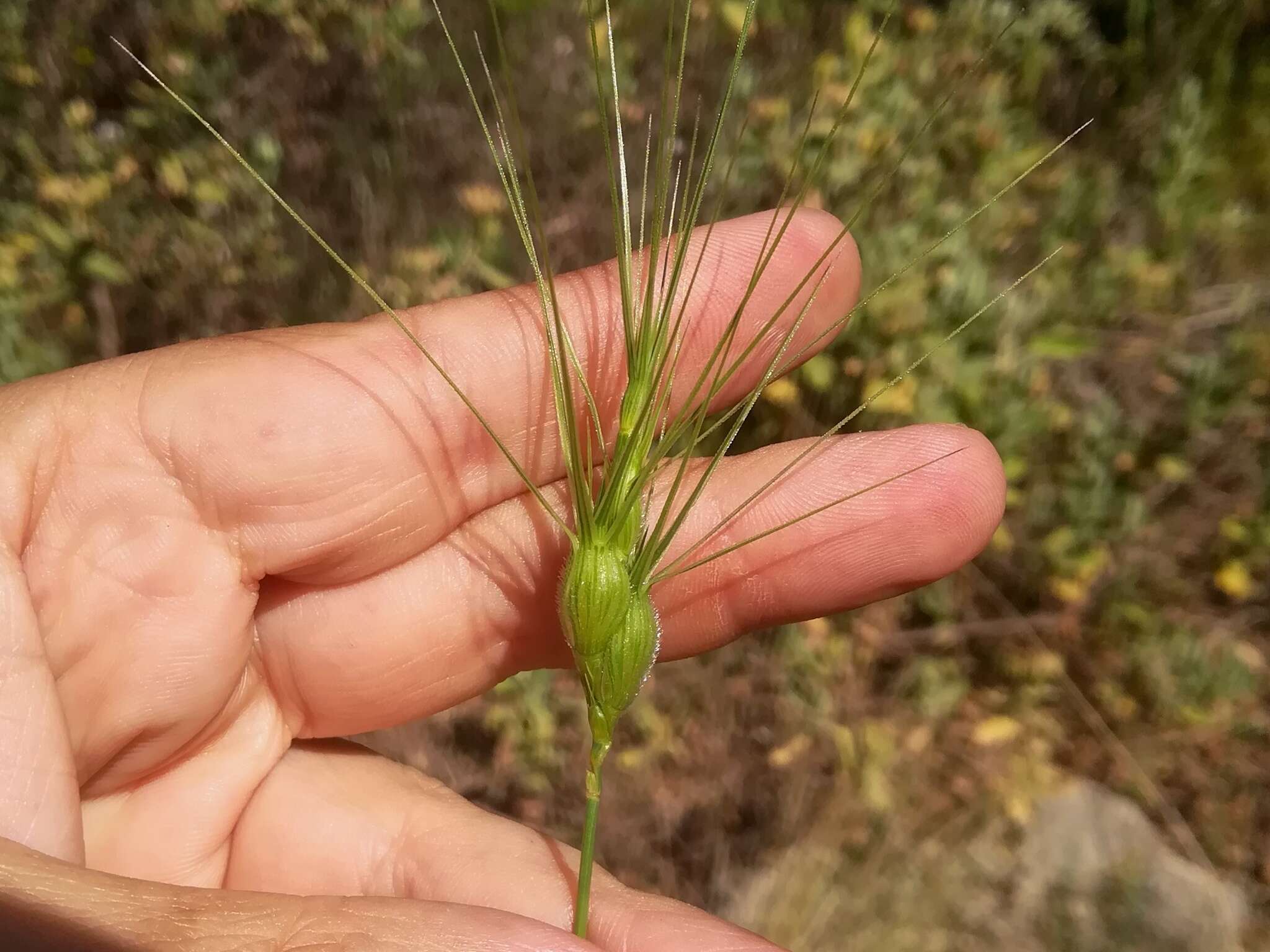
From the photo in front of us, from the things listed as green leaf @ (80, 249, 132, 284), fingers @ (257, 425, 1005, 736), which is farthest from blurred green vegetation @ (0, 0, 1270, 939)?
fingers @ (257, 425, 1005, 736)

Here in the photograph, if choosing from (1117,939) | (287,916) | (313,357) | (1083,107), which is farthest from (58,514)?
(1083,107)

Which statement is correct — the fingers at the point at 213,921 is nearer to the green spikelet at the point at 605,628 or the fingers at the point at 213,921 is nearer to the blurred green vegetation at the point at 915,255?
the green spikelet at the point at 605,628

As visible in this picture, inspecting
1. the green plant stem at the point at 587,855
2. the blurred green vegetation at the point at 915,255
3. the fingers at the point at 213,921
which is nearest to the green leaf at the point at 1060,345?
the blurred green vegetation at the point at 915,255

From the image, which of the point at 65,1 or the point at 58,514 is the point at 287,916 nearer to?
the point at 58,514

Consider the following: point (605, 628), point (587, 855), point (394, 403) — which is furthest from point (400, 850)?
point (394, 403)

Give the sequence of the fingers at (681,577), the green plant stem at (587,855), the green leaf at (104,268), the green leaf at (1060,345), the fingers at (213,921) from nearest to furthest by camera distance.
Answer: the fingers at (213,921) → the green plant stem at (587,855) → the fingers at (681,577) → the green leaf at (1060,345) → the green leaf at (104,268)

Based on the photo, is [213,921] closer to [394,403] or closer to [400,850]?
[400,850]
